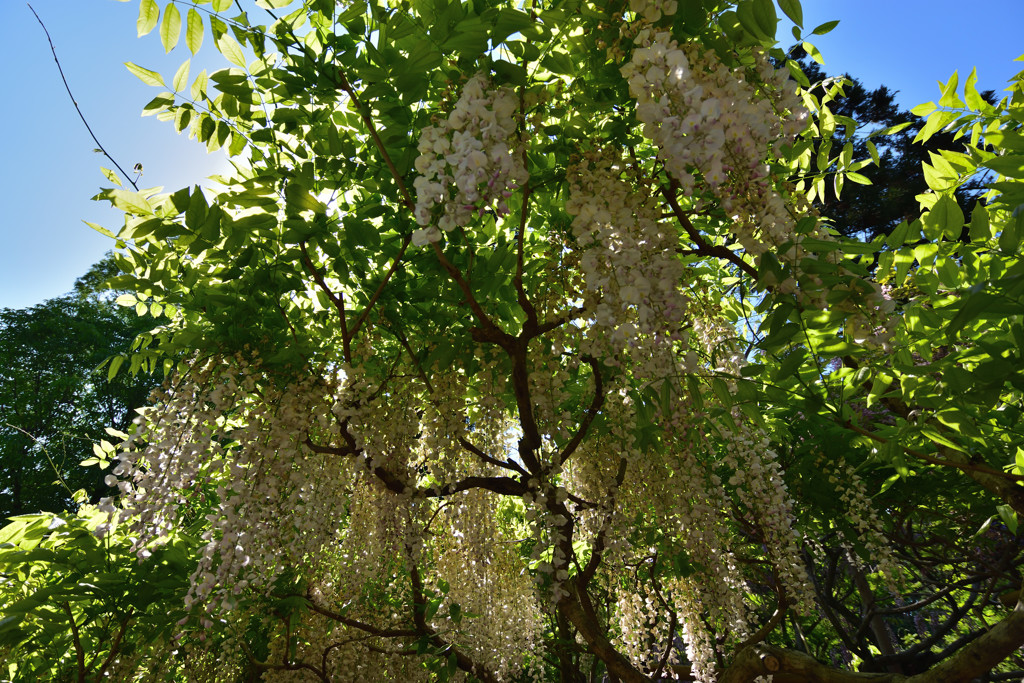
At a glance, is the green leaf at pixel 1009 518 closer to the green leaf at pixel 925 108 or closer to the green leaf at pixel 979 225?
the green leaf at pixel 979 225

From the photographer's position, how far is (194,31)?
170cm

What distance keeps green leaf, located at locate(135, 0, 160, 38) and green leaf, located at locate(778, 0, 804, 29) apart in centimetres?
168

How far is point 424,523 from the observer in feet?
9.15

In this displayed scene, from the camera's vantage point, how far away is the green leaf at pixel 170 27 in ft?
5.42

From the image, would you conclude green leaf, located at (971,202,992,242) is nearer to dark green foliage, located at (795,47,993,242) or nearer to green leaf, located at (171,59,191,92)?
green leaf, located at (171,59,191,92)

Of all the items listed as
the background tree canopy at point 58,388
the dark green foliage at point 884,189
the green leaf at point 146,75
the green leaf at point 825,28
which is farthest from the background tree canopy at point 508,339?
the background tree canopy at point 58,388

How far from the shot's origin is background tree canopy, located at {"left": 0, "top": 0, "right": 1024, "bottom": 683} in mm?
1463

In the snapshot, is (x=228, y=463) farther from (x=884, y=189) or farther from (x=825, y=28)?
(x=884, y=189)

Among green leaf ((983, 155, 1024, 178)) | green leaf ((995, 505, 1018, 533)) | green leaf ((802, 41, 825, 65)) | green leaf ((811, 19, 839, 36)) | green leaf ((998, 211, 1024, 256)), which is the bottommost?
green leaf ((995, 505, 1018, 533))

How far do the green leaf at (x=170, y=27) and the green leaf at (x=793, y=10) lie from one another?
5.40 ft

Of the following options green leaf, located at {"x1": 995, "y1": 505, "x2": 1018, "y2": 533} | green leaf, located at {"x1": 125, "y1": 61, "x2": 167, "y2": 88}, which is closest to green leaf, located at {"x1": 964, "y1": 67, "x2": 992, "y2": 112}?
green leaf, located at {"x1": 995, "y1": 505, "x2": 1018, "y2": 533}

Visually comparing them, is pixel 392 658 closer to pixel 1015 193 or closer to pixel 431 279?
pixel 431 279

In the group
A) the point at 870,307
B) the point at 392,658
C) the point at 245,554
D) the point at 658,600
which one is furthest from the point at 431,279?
the point at 658,600

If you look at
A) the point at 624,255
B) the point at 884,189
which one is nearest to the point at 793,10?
the point at 624,255
